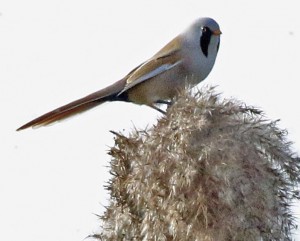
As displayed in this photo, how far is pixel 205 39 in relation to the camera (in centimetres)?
653

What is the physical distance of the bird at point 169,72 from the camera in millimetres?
6312

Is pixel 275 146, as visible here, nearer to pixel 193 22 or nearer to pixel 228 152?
pixel 228 152

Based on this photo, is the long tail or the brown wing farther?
the brown wing

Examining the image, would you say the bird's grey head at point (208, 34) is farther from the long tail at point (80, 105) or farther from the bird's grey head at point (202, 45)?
the long tail at point (80, 105)

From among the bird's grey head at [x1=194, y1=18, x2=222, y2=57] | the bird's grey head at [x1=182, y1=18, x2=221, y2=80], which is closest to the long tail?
the bird's grey head at [x1=182, y1=18, x2=221, y2=80]

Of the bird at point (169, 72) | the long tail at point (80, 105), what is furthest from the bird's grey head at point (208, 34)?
the long tail at point (80, 105)

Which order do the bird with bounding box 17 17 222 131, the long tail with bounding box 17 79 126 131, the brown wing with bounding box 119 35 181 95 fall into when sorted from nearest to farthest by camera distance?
the long tail with bounding box 17 79 126 131 → the bird with bounding box 17 17 222 131 → the brown wing with bounding box 119 35 181 95

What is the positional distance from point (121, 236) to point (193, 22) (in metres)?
2.63

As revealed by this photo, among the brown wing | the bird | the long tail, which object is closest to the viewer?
the long tail

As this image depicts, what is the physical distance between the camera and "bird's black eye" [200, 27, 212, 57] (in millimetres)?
6477

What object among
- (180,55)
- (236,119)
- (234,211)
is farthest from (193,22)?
(234,211)

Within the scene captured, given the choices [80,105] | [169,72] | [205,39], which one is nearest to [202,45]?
[205,39]

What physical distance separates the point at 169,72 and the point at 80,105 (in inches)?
26.6

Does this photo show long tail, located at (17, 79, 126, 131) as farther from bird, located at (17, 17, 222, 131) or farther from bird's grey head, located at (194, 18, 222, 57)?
bird's grey head, located at (194, 18, 222, 57)
